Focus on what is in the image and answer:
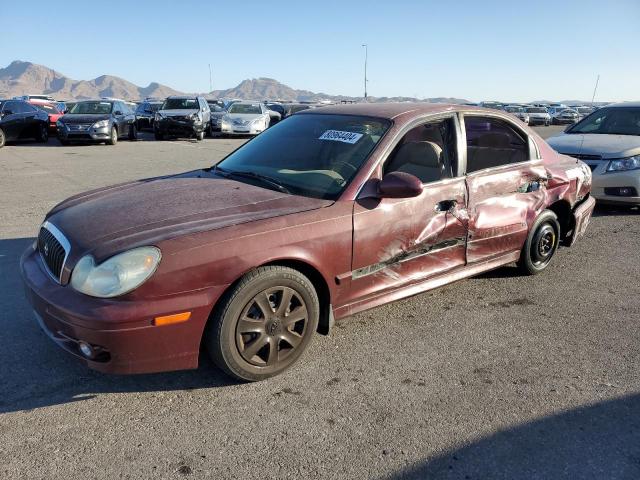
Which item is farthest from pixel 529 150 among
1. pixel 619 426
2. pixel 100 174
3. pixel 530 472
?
pixel 100 174

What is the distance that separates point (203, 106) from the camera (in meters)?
20.5

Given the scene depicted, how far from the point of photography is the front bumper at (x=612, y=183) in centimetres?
718

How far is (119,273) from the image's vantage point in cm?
260

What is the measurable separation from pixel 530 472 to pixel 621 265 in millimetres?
3719

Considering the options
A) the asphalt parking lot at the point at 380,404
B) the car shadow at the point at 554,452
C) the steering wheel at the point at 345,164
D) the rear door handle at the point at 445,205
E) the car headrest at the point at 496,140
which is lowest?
the car shadow at the point at 554,452

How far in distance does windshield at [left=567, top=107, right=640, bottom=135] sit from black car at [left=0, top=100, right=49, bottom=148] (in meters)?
15.8

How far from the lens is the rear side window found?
163 inches

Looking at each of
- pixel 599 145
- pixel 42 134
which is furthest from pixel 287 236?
pixel 42 134

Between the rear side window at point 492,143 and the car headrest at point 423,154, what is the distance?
31cm

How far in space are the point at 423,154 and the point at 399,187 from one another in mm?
798

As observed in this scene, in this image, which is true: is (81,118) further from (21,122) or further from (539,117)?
(539,117)

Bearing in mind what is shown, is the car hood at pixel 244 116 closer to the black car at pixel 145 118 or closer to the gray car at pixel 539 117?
the black car at pixel 145 118

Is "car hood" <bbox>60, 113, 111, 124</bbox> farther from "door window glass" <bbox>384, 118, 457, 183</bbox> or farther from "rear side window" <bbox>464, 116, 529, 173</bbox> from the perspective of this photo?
"door window glass" <bbox>384, 118, 457, 183</bbox>

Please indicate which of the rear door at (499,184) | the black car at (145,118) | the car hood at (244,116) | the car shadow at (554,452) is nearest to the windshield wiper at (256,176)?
the rear door at (499,184)
